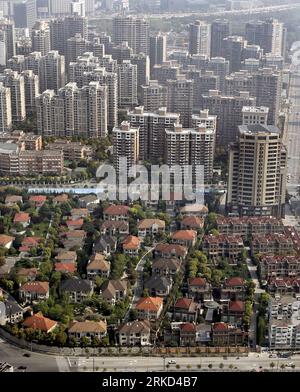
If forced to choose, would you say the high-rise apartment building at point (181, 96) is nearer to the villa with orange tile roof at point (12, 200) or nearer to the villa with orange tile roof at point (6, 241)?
the villa with orange tile roof at point (12, 200)

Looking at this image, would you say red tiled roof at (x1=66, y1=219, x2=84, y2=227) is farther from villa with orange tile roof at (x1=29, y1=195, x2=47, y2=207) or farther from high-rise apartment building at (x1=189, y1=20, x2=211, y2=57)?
high-rise apartment building at (x1=189, y1=20, x2=211, y2=57)

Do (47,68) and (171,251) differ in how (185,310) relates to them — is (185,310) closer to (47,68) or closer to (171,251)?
(171,251)

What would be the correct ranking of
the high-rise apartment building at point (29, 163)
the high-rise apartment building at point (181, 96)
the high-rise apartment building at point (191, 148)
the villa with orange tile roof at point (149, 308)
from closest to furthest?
the villa with orange tile roof at point (149, 308) < the high-rise apartment building at point (191, 148) < the high-rise apartment building at point (29, 163) < the high-rise apartment building at point (181, 96)

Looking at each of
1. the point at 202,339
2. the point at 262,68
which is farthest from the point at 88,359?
the point at 262,68

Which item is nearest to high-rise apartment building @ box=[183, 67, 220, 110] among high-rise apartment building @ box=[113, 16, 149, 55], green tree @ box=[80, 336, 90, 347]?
high-rise apartment building @ box=[113, 16, 149, 55]

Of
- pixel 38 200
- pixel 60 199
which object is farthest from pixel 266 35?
pixel 38 200

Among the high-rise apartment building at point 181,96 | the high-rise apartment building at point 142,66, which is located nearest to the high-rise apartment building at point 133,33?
the high-rise apartment building at point 142,66

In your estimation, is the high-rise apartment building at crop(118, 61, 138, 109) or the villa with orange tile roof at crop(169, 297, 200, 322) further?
the high-rise apartment building at crop(118, 61, 138, 109)
